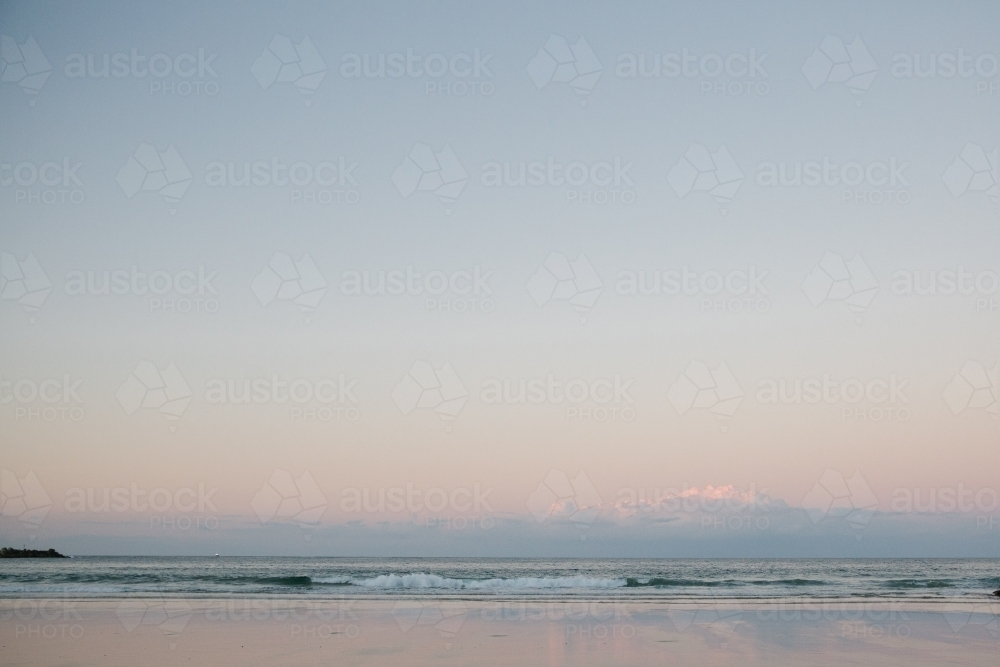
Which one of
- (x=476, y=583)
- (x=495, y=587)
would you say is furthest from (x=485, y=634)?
(x=476, y=583)

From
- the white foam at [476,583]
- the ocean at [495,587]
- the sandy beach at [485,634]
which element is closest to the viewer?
the sandy beach at [485,634]

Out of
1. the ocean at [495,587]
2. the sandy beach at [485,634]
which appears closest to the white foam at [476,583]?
the ocean at [495,587]

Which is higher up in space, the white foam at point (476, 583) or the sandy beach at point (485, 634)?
the white foam at point (476, 583)

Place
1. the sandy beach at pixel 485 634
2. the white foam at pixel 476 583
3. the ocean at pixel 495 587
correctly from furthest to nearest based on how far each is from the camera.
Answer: the white foam at pixel 476 583, the ocean at pixel 495 587, the sandy beach at pixel 485 634

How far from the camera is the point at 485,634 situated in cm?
1502

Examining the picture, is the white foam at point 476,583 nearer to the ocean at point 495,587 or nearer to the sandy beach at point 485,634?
the ocean at point 495,587

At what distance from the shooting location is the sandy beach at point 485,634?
12.1 metres

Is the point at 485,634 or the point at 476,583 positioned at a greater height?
the point at 476,583

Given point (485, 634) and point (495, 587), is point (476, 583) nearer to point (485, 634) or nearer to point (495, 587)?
point (495, 587)

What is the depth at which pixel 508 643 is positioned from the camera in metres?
13.8

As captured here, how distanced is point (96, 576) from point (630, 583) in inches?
918

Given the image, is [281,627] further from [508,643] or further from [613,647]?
[613,647]

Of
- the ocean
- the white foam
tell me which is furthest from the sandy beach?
the white foam

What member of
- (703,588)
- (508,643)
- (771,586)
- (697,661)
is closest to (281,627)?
(508,643)
